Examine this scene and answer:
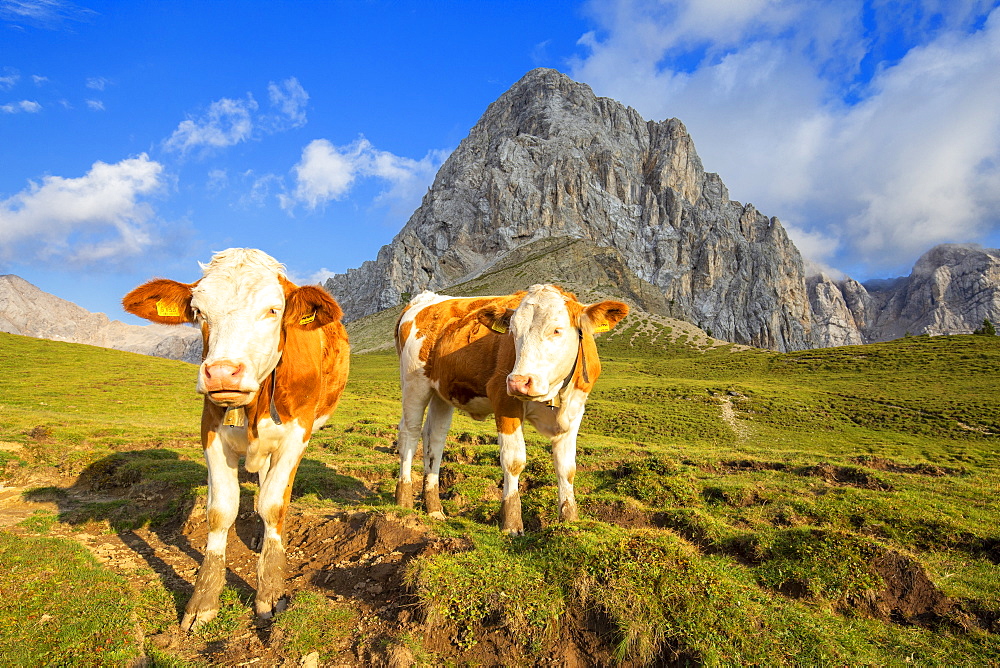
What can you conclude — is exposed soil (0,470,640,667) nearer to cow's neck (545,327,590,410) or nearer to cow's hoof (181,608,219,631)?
cow's hoof (181,608,219,631)

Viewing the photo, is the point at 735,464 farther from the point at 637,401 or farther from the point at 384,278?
the point at 384,278

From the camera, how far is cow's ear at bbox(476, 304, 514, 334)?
22.7ft

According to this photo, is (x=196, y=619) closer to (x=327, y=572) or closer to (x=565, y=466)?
(x=327, y=572)

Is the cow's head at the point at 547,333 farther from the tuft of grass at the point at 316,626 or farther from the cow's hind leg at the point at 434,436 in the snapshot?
the tuft of grass at the point at 316,626

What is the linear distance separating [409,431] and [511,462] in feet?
9.88

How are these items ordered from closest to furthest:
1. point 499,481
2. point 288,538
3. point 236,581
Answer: point 236,581 < point 288,538 < point 499,481

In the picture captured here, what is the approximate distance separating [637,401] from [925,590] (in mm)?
38501

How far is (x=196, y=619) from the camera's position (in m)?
4.96

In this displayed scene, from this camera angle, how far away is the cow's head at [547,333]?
5.93m

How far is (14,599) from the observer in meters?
4.75

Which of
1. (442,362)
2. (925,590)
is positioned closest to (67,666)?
(442,362)

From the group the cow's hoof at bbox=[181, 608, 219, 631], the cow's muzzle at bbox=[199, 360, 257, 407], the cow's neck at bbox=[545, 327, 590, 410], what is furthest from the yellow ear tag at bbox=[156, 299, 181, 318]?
the cow's neck at bbox=[545, 327, 590, 410]

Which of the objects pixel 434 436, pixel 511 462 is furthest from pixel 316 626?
pixel 434 436

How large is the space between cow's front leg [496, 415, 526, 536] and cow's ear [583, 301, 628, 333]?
176 centimetres
